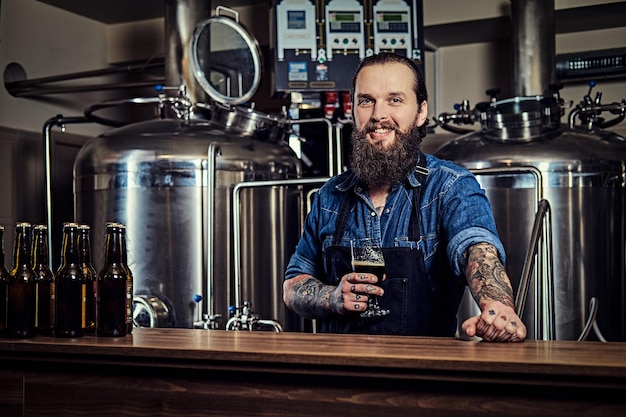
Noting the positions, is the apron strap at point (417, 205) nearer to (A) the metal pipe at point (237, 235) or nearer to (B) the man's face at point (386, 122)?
(B) the man's face at point (386, 122)

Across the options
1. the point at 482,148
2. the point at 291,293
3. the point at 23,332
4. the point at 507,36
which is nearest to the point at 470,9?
the point at 507,36

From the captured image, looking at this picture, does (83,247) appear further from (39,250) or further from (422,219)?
(422,219)

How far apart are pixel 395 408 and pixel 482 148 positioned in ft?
9.74

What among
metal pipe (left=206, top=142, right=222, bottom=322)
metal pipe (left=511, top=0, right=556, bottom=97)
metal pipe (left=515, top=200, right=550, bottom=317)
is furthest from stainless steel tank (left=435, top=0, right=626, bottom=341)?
metal pipe (left=206, top=142, right=222, bottom=322)

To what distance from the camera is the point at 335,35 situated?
5.70 m

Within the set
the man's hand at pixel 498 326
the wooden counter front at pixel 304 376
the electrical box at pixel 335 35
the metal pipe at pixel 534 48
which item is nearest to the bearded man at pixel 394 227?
the man's hand at pixel 498 326

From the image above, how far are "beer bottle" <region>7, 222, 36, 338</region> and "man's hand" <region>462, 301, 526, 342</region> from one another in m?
1.17

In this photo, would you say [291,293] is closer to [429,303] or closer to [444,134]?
[429,303]

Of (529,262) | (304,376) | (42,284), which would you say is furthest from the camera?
(529,262)

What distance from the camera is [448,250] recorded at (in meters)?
2.48

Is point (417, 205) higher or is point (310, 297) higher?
point (417, 205)

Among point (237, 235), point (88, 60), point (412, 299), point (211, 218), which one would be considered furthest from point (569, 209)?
point (88, 60)

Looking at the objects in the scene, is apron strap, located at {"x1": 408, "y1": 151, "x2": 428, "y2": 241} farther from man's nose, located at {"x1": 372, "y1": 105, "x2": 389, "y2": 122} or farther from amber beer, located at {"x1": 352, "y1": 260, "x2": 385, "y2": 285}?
amber beer, located at {"x1": 352, "y1": 260, "x2": 385, "y2": 285}

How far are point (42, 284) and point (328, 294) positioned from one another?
824 millimetres
